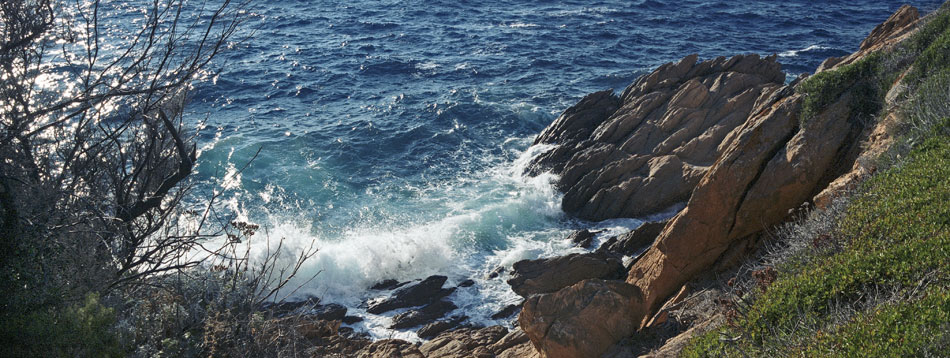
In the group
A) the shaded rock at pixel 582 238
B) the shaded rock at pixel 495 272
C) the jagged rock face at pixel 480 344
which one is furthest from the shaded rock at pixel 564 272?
the shaded rock at pixel 582 238

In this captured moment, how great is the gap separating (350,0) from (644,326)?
→ 41.7 meters

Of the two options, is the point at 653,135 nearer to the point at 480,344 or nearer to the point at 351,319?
the point at 480,344

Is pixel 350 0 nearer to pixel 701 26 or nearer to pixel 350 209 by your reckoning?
pixel 701 26

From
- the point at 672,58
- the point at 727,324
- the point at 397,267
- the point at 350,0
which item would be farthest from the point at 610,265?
the point at 350,0

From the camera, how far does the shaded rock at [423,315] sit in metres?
15.7

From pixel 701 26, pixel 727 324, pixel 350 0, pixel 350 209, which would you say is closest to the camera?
pixel 727 324

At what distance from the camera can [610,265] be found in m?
16.0

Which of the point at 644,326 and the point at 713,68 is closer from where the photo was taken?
the point at 644,326

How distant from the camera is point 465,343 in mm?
13766

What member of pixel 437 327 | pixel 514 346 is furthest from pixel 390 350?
pixel 437 327

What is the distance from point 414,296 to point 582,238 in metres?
5.51

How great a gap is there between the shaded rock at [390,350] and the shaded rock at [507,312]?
2849 millimetres

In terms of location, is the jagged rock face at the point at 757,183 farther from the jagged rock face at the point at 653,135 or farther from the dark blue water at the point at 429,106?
the jagged rock face at the point at 653,135

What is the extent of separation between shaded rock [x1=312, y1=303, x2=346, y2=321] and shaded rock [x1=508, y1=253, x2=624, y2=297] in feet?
14.9
